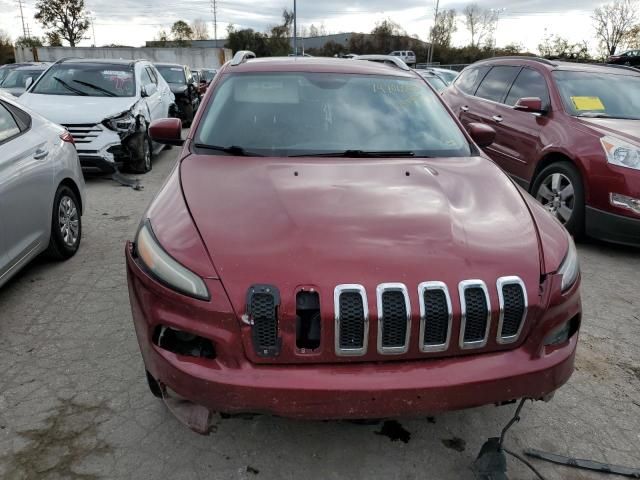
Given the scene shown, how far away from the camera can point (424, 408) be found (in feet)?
6.48

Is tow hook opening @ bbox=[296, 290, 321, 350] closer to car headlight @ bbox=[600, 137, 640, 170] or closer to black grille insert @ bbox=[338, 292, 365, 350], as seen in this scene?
black grille insert @ bbox=[338, 292, 365, 350]

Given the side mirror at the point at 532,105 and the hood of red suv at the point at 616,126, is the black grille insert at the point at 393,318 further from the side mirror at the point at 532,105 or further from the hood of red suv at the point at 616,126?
the side mirror at the point at 532,105

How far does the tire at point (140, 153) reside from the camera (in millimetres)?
7969

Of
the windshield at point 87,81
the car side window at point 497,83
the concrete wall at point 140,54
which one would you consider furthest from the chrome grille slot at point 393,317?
the concrete wall at point 140,54

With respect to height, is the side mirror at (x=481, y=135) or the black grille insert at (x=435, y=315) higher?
the side mirror at (x=481, y=135)

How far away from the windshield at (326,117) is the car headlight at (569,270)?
107cm

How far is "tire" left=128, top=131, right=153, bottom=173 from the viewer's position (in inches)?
314

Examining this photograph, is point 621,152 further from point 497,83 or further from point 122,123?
point 122,123

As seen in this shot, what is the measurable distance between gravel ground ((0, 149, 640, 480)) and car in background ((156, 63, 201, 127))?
11.5 m

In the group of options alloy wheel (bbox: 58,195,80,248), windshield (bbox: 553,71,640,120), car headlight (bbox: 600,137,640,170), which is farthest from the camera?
windshield (bbox: 553,71,640,120)

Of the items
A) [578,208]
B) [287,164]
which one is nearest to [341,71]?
[287,164]

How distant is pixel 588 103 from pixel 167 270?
212 inches

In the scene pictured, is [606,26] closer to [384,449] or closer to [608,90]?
[608,90]

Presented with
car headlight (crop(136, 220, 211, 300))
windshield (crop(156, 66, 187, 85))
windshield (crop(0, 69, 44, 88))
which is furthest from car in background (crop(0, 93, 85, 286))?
windshield (crop(156, 66, 187, 85))
